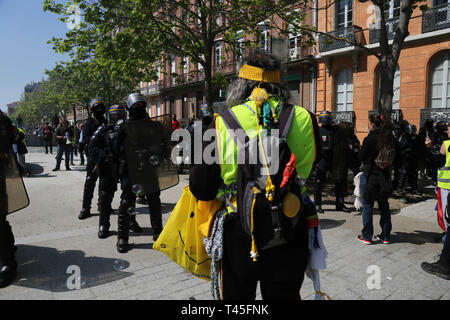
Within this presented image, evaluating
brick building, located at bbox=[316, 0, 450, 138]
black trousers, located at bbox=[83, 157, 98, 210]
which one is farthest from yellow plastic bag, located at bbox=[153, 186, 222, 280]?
brick building, located at bbox=[316, 0, 450, 138]

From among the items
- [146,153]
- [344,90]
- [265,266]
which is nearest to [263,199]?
[265,266]

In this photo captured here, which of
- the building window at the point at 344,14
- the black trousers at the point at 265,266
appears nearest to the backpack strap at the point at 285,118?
the black trousers at the point at 265,266

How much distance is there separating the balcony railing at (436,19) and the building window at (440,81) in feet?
3.94

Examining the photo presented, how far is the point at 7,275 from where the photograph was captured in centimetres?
336

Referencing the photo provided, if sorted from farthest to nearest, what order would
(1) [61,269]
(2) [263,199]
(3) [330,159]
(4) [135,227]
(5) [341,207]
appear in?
(3) [330,159]
(5) [341,207]
(4) [135,227]
(1) [61,269]
(2) [263,199]

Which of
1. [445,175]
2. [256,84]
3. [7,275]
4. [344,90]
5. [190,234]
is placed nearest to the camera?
[256,84]

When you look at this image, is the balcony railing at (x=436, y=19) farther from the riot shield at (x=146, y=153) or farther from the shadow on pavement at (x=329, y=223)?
the riot shield at (x=146, y=153)

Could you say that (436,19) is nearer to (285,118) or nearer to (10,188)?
(285,118)

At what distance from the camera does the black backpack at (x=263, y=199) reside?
1.54m

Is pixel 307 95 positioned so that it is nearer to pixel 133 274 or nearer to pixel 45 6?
pixel 45 6

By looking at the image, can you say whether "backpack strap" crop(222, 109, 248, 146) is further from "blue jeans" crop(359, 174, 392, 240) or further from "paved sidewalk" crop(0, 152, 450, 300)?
"blue jeans" crop(359, 174, 392, 240)

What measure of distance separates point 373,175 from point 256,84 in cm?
346

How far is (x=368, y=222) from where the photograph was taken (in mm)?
4516
